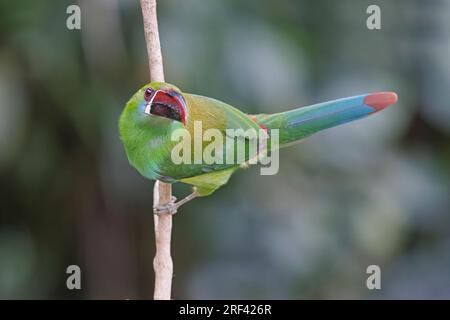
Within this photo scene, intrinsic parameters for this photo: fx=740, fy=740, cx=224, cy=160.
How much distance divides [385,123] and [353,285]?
0.60 metres

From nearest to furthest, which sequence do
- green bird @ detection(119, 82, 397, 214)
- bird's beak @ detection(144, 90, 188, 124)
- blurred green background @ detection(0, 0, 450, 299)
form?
bird's beak @ detection(144, 90, 188, 124), green bird @ detection(119, 82, 397, 214), blurred green background @ detection(0, 0, 450, 299)

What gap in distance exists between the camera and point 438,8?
2357 mm

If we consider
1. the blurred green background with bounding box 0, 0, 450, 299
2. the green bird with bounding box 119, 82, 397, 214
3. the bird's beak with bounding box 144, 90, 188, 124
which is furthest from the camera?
the blurred green background with bounding box 0, 0, 450, 299

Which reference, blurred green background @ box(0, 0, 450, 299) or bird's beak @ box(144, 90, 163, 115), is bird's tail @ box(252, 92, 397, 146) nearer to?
bird's beak @ box(144, 90, 163, 115)

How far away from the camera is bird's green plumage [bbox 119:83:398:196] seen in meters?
1.15

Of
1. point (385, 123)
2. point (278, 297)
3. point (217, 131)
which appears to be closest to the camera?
point (217, 131)

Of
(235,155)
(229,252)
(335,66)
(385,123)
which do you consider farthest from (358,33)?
(235,155)

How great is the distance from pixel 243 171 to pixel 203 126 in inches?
47.6

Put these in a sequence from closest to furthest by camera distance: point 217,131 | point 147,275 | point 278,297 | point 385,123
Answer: point 217,131 → point 385,123 → point 278,297 → point 147,275

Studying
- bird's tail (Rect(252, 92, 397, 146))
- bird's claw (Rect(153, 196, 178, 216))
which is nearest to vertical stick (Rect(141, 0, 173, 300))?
bird's claw (Rect(153, 196, 178, 216))

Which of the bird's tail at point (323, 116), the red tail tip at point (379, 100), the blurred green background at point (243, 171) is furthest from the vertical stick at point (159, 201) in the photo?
the blurred green background at point (243, 171)

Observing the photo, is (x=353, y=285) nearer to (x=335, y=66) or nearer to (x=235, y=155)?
(x=335, y=66)

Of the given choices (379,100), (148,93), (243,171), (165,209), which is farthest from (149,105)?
(243,171)

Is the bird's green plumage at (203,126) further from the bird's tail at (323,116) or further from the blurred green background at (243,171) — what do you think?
the blurred green background at (243,171)
